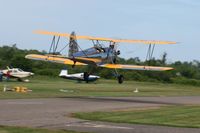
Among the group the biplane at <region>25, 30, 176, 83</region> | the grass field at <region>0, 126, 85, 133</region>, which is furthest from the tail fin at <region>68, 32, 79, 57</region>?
the grass field at <region>0, 126, 85, 133</region>

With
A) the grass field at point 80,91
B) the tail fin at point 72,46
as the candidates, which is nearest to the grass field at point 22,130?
the grass field at point 80,91

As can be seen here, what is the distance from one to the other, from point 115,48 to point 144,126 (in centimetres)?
2923

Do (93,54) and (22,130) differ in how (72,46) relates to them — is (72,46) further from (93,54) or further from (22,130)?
(22,130)

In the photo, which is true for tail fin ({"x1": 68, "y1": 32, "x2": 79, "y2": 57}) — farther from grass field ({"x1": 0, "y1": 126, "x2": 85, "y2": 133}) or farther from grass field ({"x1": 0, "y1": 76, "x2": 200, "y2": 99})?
grass field ({"x1": 0, "y1": 126, "x2": 85, "y2": 133})

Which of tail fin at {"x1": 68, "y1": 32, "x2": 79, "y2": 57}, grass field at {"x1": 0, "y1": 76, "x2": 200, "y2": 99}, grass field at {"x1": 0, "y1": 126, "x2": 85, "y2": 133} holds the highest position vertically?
tail fin at {"x1": 68, "y1": 32, "x2": 79, "y2": 57}

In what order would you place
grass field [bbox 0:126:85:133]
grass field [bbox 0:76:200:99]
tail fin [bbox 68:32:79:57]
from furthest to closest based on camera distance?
tail fin [bbox 68:32:79:57]
grass field [bbox 0:76:200:99]
grass field [bbox 0:126:85:133]

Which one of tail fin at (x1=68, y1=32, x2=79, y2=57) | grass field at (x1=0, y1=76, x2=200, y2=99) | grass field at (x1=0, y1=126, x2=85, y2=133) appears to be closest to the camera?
grass field at (x1=0, y1=126, x2=85, y2=133)

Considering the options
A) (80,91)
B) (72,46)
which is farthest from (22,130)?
(80,91)

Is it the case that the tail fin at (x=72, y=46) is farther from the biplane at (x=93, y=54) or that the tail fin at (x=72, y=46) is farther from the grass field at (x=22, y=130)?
the grass field at (x=22, y=130)

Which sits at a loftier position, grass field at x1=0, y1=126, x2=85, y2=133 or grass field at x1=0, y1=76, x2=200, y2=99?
grass field at x1=0, y1=126, x2=85, y2=133

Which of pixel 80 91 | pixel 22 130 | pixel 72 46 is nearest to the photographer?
pixel 22 130

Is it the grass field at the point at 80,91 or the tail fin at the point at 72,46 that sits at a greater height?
the tail fin at the point at 72,46

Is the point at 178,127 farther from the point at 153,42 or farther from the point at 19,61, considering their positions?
the point at 19,61

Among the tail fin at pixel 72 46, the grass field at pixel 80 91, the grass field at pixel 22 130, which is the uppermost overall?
the tail fin at pixel 72 46
